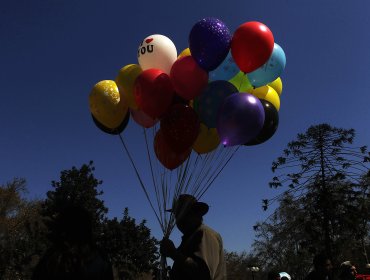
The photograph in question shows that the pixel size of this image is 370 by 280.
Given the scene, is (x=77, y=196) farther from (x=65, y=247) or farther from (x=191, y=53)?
(x=65, y=247)

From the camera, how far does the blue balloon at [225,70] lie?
5734 mm

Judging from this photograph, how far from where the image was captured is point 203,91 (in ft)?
17.9

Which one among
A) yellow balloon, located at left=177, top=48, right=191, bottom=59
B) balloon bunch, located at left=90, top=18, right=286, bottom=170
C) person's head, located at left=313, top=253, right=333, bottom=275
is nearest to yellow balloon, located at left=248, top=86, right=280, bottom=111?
balloon bunch, located at left=90, top=18, right=286, bottom=170

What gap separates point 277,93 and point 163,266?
3.29 meters

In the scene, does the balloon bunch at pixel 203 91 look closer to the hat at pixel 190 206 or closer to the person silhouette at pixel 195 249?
the hat at pixel 190 206

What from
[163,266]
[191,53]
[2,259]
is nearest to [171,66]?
[191,53]

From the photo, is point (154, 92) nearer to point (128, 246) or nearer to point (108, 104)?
point (108, 104)

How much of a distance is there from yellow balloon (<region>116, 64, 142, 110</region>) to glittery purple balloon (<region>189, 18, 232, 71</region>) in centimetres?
92

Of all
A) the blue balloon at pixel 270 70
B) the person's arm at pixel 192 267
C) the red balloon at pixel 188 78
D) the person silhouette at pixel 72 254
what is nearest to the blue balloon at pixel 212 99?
the red balloon at pixel 188 78

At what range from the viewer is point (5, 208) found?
33.7 meters

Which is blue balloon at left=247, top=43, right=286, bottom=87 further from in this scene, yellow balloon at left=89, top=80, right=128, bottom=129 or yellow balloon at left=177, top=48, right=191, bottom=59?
yellow balloon at left=89, top=80, right=128, bottom=129

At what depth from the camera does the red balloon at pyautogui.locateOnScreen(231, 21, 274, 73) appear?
17.7ft

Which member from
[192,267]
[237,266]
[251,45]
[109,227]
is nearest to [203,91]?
[251,45]

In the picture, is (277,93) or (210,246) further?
(277,93)
